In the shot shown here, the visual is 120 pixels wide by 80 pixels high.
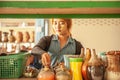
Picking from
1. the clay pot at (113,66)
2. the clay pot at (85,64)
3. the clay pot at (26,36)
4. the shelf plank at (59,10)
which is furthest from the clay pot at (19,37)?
the clay pot at (113,66)

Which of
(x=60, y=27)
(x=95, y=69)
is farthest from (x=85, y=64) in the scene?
(x=60, y=27)

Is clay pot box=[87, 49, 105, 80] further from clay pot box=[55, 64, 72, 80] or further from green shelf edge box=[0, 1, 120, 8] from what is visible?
green shelf edge box=[0, 1, 120, 8]

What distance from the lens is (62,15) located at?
1.50m

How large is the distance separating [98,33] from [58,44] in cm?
30

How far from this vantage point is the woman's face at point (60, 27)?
147cm

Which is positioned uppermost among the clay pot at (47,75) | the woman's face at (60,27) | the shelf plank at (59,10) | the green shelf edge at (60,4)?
the green shelf edge at (60,4)

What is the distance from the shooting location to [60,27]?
4.85 ft

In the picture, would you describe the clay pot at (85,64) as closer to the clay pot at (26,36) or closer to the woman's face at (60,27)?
the woman's face at (60,27)

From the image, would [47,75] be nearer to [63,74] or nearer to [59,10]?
[63,74]

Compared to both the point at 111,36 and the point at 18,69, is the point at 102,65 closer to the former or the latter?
the point at 111,36

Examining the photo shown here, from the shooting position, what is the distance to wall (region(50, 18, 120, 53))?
147 centimetres

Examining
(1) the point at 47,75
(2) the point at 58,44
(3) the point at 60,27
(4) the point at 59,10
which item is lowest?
(1) the point at 47,75

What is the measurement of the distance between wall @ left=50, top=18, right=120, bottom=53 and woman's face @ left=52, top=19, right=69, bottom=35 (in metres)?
0.06

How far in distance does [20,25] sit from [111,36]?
0.65 m
